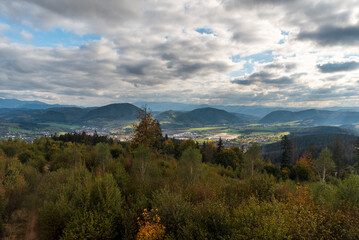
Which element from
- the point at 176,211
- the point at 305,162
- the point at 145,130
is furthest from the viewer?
the point at 305,162

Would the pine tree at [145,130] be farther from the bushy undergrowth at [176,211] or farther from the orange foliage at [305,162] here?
the orange foliage at [305,162]

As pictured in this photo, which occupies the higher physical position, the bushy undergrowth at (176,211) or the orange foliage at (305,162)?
the bushy undergrowth at (176,211)

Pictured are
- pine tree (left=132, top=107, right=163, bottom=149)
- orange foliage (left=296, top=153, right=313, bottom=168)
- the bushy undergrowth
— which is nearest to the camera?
the bushy undergrowth

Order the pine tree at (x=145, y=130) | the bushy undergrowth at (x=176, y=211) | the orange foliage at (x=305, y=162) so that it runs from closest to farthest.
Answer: the bushy undergrowth at (x=176, y=211)
the pine tree at (x=145, y=130)
the orange foliage at (x=305, y=162)

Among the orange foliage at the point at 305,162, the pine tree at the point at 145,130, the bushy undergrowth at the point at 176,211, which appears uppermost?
the pine tree at the point at 145,130

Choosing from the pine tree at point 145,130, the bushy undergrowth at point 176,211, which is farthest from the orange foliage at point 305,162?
the pine tree at point 145,130

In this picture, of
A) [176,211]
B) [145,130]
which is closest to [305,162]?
[145,130]

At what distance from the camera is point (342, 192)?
11.1 metres

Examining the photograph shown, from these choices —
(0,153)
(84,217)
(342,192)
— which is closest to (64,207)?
(84,217)

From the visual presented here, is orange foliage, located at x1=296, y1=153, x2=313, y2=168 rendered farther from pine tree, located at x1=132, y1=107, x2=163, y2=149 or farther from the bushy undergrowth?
pine tree, located at x1=132, y1=107, x2=163, y2=149

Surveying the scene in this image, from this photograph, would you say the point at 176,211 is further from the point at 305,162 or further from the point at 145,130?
the point at 305,162

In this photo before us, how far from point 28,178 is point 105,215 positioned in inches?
389

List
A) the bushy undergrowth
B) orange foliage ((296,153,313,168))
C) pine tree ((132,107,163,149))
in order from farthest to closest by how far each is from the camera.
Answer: orange foliage ((296,153,313,168))
pine tree ((132,107,163,149))
the bushy undergrowth

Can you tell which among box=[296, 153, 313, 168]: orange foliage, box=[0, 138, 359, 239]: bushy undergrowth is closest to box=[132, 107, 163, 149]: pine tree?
box=[0, 138, 359, 239]: bushy undergrowth
